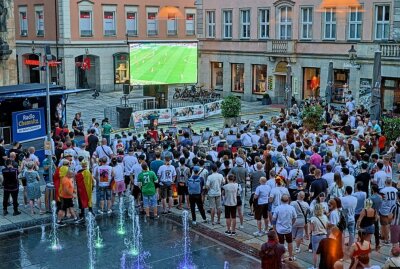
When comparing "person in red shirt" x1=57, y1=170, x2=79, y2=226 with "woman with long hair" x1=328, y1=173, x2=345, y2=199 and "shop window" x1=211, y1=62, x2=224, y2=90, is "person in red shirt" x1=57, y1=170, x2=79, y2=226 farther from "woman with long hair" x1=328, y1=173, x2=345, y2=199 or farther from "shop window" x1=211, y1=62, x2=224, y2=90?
"shop window" x1=211, y1=62, x2=224, y2=90

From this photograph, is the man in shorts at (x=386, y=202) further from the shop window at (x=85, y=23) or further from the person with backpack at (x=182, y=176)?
the shop window at (x=85, y=23)

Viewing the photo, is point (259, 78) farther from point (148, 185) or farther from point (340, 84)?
point (148, 185)

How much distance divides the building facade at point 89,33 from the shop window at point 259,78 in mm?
12168

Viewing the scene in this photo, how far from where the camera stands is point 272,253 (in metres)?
10.4

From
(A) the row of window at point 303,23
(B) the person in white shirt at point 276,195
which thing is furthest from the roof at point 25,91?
(A) the row of window at point 303,23

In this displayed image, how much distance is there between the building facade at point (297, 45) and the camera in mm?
35750

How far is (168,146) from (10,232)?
19.9 feet

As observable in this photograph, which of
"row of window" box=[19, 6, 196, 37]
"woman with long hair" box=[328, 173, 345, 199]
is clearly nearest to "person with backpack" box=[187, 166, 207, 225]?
"woman with long hair" box=[328, 173, 345, 199]

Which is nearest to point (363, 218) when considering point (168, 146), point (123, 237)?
point (123, 237)

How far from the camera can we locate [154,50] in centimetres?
3844

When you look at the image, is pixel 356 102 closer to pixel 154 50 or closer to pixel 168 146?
pixel 154 50

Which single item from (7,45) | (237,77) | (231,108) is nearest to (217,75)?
(237,77)

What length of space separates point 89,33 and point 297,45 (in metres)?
20.4

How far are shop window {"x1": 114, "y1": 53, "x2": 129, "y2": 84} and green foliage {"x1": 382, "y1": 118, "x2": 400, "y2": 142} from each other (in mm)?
34780
